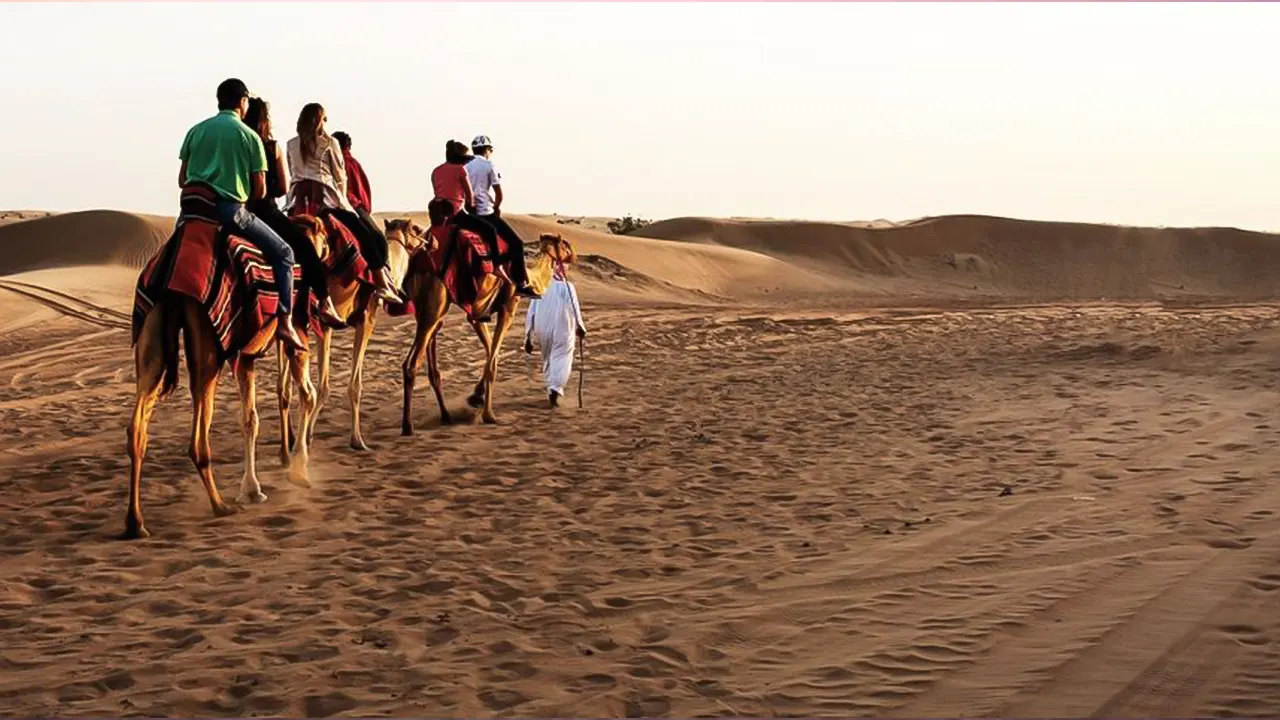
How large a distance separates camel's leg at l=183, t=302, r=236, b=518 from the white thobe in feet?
19.3

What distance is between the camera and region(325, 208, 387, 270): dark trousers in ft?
37.1

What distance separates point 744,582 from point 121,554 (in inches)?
155

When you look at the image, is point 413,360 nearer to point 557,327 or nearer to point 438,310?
point 438,310

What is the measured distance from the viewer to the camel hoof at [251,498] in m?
10.4

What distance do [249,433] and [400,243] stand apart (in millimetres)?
3058

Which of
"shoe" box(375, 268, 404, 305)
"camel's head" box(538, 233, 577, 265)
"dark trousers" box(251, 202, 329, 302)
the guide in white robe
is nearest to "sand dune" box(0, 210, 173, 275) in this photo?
the guide in white robe

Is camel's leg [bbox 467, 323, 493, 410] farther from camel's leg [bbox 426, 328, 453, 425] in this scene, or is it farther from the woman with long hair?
the woman with long hair

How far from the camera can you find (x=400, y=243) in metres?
12.9

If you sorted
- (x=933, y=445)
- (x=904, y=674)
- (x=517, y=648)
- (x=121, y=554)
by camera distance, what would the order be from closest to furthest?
(x=904, y=674) < (x=517, y=648) < (x=121, y=554) < (x=933, y=445)

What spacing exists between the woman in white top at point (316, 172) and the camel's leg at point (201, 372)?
2.05 metres

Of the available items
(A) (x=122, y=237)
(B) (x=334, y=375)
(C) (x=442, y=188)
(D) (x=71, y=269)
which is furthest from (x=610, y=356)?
(A) (x=122, y=237)

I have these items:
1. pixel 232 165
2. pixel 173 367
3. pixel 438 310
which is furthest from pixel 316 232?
pixel 438 310

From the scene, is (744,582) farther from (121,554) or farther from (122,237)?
(122,237)

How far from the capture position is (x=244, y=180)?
30.8 ft
